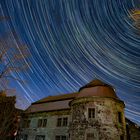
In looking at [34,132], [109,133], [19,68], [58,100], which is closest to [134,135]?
[109,133]

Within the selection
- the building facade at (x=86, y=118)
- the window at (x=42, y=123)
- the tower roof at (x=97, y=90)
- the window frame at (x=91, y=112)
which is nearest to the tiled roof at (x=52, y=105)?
the building facade at (x=86, y=118)

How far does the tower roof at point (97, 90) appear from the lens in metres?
25.4

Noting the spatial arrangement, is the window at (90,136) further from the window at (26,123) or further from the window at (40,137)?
the window at (26,123)

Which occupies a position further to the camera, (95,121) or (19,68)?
(95,121)

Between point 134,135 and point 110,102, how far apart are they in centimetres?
1327

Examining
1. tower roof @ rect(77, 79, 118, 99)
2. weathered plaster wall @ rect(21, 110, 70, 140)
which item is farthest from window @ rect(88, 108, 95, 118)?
weathered plaster wall @ rect(21, 110, 70, 140)

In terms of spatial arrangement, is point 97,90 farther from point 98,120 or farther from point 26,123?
point 26,123

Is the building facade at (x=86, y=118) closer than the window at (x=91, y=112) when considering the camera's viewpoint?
Yes

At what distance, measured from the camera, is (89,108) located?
24.5 meters

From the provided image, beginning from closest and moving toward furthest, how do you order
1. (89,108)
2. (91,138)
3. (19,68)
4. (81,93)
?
(19,68) < (91,138) < (89,108) < (81,93)

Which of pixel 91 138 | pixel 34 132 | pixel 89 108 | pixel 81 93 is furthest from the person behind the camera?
pixel 34 132

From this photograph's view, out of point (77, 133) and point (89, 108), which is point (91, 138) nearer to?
point (77, 133)

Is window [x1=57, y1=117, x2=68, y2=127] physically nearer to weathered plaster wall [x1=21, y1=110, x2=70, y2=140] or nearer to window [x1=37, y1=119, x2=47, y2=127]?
weathered plaster wall [x1=21, y1=110, x2=70, y2=140]

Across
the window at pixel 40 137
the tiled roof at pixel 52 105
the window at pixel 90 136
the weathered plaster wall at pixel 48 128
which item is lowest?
the window at pixel 90 136
